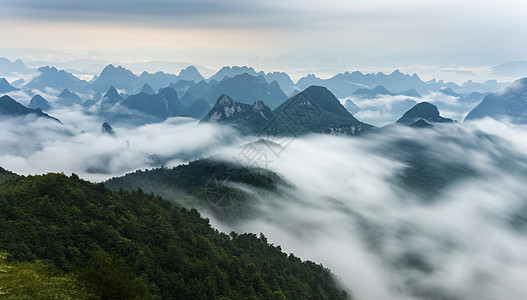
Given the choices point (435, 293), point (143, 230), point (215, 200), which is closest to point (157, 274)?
point (143, 230)

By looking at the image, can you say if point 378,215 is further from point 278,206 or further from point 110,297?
point 110,297

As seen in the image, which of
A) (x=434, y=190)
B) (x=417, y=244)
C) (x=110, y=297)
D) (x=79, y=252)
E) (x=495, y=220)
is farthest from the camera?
(x=434, y=190)

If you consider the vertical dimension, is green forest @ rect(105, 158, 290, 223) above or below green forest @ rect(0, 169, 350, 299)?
below

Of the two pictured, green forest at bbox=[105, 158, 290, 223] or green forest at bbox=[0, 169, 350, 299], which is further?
green forest at bbox=[105, 158, 290, 223]

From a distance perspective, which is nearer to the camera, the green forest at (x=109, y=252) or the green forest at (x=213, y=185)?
the green forest at (x=109, y=252)

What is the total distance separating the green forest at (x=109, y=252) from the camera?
27742 mm

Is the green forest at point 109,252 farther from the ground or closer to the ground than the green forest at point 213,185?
farther from the ground

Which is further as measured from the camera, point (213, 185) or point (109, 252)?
point (213, 185)

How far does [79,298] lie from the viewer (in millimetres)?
26906

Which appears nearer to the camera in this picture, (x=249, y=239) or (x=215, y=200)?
(x=249, y=239)

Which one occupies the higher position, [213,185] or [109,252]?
[109,252]

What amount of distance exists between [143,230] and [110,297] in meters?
22.6

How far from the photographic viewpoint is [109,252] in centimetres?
3841

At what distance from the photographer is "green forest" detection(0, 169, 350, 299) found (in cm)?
2774
